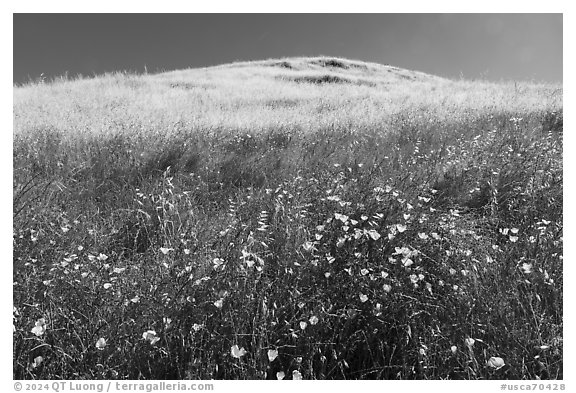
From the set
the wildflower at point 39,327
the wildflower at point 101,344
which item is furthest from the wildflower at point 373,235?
the wildflower at point 39,327

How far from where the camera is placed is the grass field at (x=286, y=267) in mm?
2342

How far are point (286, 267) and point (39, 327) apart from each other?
5.46 ft

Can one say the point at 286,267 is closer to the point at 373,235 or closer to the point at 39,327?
the point at 373,235

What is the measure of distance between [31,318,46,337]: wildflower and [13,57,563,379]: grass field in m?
0.13

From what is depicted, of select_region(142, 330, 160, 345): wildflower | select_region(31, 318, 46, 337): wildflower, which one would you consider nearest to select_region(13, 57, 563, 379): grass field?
select_region(142, 330, 160, 345): wildflower

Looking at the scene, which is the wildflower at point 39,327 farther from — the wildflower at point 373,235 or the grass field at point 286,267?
the wildflower at point 373,235

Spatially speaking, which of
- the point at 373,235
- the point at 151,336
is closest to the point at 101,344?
the point at 151,336

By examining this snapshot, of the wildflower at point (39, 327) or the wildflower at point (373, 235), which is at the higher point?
the wildflower at point (373, 235)

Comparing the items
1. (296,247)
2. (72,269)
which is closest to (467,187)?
(296,247)

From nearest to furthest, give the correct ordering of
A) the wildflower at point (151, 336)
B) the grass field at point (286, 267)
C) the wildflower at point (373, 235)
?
the wildflower at point (151, 336) < the grass field at point (286, 267) < the wildflower at point (373, 235)

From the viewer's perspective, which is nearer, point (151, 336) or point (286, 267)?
point (151, 336)

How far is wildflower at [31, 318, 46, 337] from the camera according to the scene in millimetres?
2158

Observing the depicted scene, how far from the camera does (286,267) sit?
285 centimetres

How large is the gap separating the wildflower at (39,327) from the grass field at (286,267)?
134 mm
